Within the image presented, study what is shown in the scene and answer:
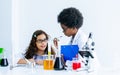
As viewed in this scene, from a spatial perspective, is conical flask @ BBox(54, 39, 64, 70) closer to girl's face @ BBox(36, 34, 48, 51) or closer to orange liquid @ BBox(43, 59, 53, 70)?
orange liquid @ BBox(43, 59, 53, 70)

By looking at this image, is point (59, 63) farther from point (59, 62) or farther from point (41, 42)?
point (41, 42)

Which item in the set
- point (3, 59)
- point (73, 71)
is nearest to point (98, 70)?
point (73, 71)

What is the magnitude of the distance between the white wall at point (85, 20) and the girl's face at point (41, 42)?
20.0 inches

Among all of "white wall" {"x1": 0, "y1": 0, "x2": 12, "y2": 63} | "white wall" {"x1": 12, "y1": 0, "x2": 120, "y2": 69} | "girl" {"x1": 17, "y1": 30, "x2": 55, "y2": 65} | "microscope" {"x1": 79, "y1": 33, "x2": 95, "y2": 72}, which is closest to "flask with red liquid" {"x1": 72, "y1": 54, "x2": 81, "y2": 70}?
"microscope" {"x1": 79, "y1": 33, "x2": 95, "y2": 72}

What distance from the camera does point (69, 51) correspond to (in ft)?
5.50

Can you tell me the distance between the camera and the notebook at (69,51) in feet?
5.46

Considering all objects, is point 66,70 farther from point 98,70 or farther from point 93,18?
point 93,18

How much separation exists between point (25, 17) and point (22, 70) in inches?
56.7

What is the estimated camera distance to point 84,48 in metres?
1.65

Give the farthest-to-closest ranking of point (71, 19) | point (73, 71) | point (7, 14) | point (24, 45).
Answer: point (24, 45)
point (7, 14)
point (71, 19)
point (73, 71)

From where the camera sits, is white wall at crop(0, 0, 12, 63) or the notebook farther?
white wall at crop(0, 0, 12, 63)

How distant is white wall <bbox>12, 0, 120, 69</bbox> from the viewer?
2.87 metres

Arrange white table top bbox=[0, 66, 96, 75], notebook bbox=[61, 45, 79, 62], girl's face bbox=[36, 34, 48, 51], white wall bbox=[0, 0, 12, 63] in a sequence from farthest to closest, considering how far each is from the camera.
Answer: white wall bbox=[0, 0, 12, 63], girl's face bbox=[36, 34, 48, 51], notebook bbox=[61, 45, 79, 62], white table top bbox=[0, 66, 96, 75]

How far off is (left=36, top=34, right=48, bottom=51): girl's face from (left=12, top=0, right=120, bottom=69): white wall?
51cm
